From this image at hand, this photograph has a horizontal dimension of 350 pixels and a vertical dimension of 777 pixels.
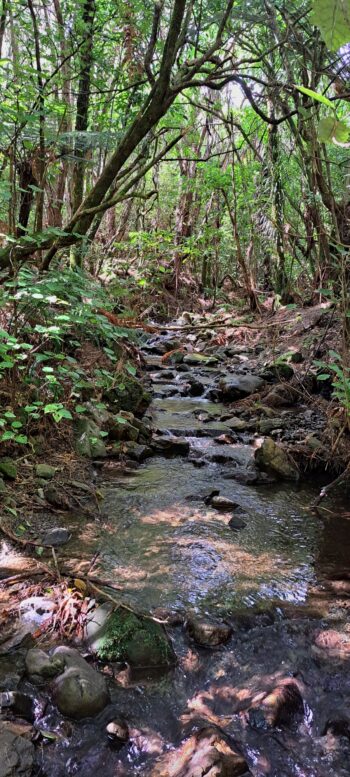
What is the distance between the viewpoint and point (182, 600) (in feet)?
9.32

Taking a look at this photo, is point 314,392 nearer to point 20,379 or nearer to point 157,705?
point 20,379

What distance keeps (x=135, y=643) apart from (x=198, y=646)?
0.35 m

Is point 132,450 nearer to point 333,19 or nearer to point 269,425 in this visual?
point 269,425

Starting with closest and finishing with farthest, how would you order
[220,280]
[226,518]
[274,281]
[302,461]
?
[226,518], [302,461], [274,281], [220,280]

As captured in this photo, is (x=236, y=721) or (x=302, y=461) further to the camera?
(x=302, y=461)

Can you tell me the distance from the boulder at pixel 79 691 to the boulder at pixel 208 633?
1.86 feet

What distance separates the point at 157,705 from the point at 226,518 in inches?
74.4

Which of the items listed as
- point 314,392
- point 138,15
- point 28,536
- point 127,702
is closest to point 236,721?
point 127,702

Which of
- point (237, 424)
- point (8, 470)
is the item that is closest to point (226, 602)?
point (8, 470)

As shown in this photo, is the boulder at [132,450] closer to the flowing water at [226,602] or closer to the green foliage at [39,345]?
the flowing water at [226,602]

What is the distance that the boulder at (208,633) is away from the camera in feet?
8.30

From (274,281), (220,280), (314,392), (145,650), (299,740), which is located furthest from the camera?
(220,280)

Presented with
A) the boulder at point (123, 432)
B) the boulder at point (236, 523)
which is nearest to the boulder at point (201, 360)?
the boulder at point (123, 432)

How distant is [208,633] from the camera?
2543 millimetres
